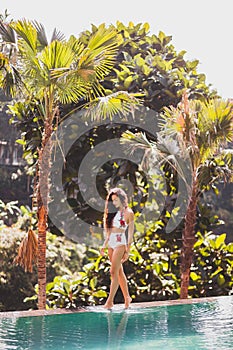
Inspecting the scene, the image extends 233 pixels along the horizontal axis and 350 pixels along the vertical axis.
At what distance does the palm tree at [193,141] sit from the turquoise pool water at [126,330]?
247cm

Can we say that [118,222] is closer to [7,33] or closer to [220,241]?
[7,33]

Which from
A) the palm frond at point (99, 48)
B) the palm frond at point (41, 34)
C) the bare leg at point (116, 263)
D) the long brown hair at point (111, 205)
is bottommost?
the bare leg at point (116, 263)

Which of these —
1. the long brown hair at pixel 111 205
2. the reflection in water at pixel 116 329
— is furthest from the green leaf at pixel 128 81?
the reflection in water at pixel 116 329

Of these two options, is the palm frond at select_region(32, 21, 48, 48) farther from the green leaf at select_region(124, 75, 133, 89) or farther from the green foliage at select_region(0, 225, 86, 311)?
the green foliage at select_region(0, 225, 86, 311)

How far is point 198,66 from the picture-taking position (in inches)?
533

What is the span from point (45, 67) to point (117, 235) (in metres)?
2.79

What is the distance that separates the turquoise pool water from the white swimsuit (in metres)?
0.86

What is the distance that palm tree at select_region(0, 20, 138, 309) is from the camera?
861 cm

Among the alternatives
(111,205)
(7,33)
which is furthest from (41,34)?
(111,205)

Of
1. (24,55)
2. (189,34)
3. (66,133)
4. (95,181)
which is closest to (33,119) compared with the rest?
(66,133)

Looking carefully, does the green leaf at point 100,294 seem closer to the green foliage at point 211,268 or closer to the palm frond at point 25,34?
the green foliage at point 211,268

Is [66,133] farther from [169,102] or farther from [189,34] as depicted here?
[189,34]

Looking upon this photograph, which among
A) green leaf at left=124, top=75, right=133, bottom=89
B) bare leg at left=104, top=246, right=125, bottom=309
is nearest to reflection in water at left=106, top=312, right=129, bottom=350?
bare leg at left=104, top=246, right=125, bottom=309

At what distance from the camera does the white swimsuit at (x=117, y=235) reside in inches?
300
